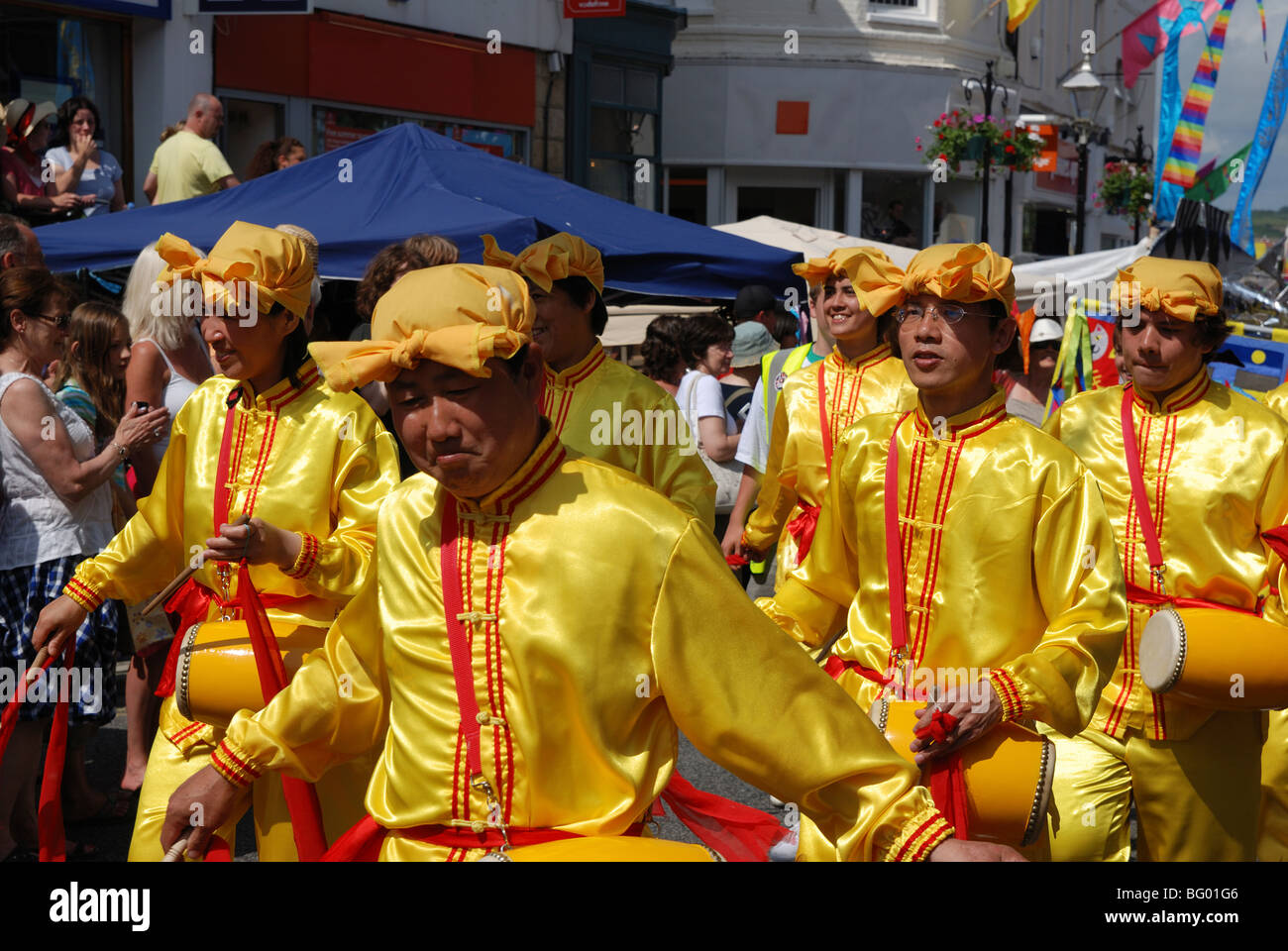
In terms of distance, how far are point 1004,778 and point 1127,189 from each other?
2778cm

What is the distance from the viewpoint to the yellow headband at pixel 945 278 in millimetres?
3736

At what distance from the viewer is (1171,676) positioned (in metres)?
4.15

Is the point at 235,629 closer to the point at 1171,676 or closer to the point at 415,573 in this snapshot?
A: the point at 415,573

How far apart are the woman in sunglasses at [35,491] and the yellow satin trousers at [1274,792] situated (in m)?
3.83

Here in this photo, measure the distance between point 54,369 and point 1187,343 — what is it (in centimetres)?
431

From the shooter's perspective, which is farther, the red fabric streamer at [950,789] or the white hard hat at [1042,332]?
the white hard hat at [1042,332]

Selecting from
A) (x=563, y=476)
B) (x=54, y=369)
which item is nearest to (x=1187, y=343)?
(x=563, y=476)

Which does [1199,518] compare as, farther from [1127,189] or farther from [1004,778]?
[1127,189]

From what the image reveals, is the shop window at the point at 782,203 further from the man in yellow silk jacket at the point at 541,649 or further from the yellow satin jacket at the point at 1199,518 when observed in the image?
the man in yellow silk jacket at the point at 541,649

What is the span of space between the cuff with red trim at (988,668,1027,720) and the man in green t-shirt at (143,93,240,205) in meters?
8.94

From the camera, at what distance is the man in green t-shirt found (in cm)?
1110

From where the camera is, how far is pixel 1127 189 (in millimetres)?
29078

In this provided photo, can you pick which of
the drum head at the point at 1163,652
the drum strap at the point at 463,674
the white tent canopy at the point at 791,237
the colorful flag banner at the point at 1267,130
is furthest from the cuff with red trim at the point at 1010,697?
the white tent canopy at the point at 791,237

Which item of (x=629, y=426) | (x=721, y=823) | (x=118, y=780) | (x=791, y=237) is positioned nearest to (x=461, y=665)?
(x=721, y=823)
